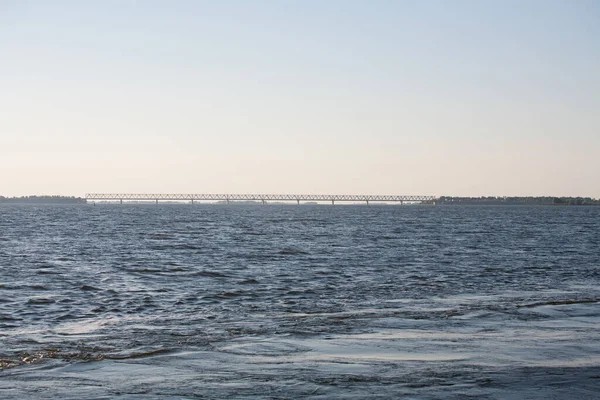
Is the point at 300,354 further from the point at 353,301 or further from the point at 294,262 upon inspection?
the point at 294,262

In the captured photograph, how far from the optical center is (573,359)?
11844 mm

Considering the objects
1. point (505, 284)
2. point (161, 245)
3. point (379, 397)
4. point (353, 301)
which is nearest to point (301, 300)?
point (353, 301)

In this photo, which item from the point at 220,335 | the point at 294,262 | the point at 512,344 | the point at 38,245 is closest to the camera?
the point at 512,344

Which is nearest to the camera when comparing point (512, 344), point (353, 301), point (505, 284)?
point (512, 344)

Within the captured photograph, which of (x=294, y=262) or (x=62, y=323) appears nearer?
(x=62, y=323)

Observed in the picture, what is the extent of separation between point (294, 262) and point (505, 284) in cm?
1127

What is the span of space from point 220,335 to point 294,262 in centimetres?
1966

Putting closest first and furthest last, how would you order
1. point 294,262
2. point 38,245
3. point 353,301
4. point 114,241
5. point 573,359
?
point 573,359 < point 353,301 < point 294,262 < point 38,245 < point 114,241

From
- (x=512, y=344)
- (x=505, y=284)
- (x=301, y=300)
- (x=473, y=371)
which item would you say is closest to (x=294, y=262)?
(x=505, y=284)

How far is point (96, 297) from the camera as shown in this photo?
68.4 feet

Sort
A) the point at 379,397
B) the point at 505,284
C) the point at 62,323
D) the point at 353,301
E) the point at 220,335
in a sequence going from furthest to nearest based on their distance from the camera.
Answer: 1. the point at 505,284
2. the point at 353,301
3. the point at 62,323
4. the point at 220,335
5. the point at 379,397

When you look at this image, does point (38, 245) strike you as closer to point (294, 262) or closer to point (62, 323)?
point (294, 262)

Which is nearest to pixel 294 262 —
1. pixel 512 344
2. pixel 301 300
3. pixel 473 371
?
pixel 301 300

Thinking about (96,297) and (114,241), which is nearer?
(96,297)
